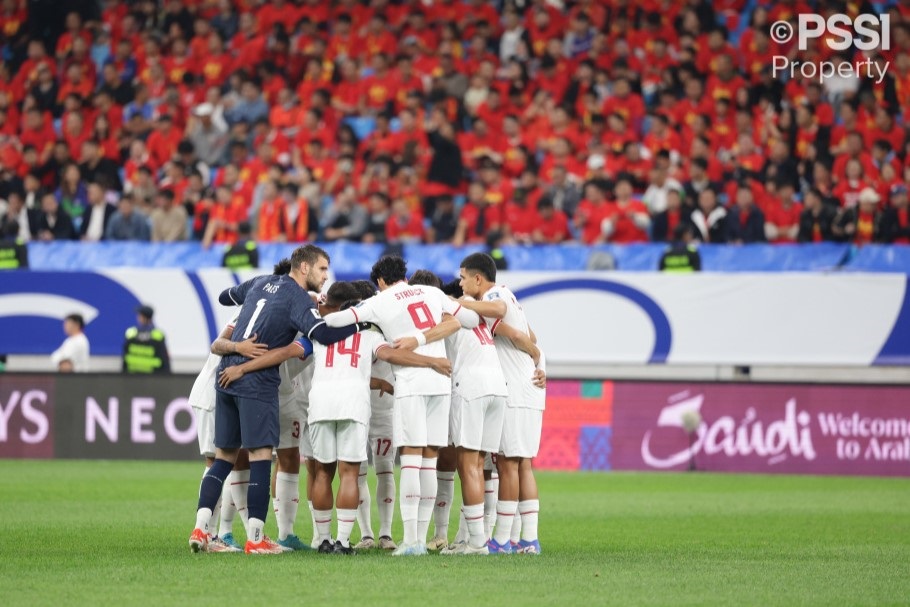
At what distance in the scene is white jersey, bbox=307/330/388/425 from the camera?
1030 cm

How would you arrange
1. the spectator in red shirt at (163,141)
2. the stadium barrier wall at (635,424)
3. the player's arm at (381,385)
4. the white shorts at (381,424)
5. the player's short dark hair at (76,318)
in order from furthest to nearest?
the spectator in red shirt at (163,141) → the player's short dark hair at (76,318) → the stadium barrier wall at (635,424) → the white shorts at (381,424) → the player's arm at (381,385)

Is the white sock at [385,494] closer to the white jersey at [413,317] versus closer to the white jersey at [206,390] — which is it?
the white jersey at [413,317]

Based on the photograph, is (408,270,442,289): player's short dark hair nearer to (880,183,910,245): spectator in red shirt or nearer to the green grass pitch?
the green grass pitch

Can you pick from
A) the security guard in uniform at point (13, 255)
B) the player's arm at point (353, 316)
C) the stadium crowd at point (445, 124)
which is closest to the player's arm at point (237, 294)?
the player's arm at point (353, 316)

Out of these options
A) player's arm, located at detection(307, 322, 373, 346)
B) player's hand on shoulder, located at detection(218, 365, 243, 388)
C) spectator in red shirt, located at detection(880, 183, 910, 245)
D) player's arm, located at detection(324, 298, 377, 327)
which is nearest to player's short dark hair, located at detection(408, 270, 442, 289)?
player's arm, located at detection(324, 298, 377, 327)

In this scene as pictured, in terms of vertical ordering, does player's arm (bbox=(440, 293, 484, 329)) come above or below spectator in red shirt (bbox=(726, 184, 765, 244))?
below

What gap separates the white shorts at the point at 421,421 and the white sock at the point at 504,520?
0.73m

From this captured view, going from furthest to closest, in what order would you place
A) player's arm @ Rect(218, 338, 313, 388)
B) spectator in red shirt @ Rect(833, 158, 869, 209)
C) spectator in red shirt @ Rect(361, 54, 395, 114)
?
1. spectator in red shirt @ Rect(361, 54, 395, 114)
2. spectator in red shirt @ Rect(833, 158, 869, 209)
3. player's arm @ Rect(218, 338, 313, 388)

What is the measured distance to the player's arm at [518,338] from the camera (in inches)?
426

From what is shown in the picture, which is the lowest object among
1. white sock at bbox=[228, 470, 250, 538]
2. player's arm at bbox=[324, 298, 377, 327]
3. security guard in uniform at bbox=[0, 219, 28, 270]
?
white sock at bbox=[228, 470, 250, 538]

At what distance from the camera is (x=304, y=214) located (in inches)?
869

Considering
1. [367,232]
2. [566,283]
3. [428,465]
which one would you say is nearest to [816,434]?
[566,283]

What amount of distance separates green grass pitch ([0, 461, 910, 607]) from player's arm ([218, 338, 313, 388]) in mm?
1280

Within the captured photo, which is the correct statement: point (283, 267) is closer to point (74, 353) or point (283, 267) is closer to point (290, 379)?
point (290, 379)
